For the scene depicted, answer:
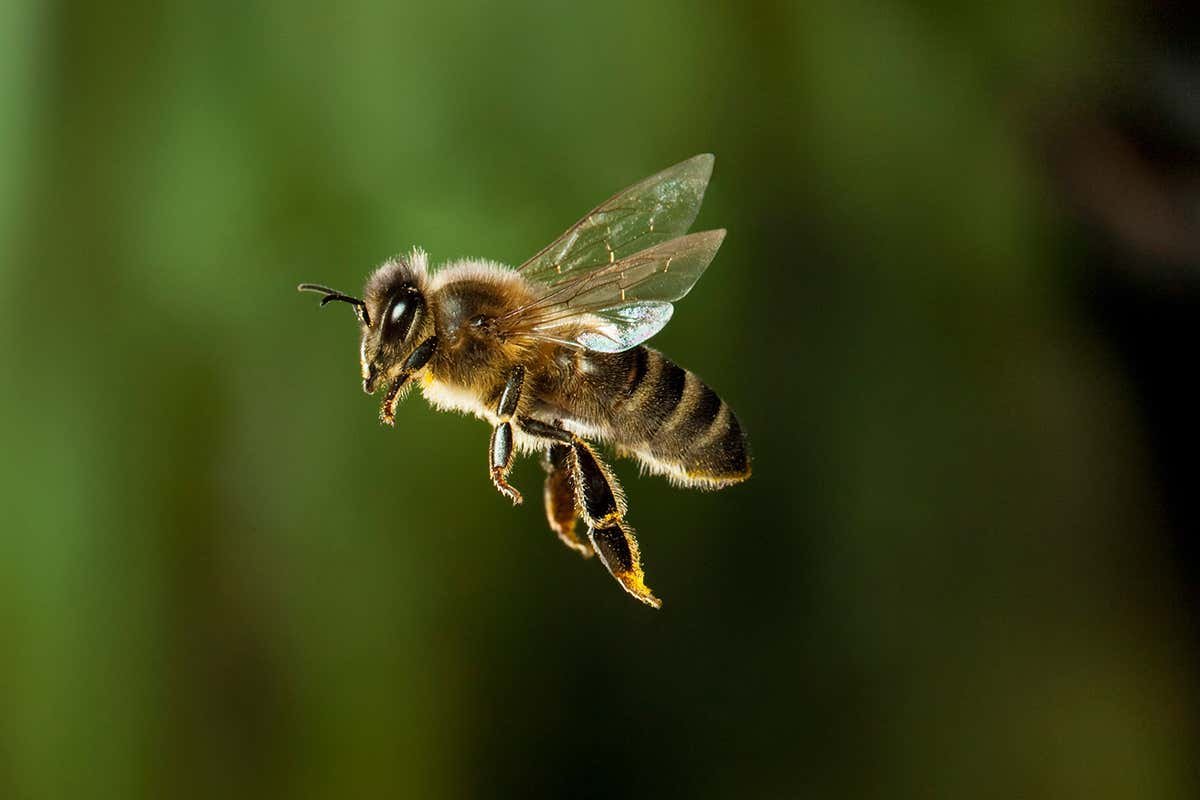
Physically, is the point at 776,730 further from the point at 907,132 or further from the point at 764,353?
the point at 907,132

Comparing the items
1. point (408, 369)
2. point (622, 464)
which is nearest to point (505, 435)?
point (408, 369)

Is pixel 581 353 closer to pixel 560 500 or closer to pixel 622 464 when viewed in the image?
pixel 560 500

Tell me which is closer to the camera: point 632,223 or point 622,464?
point 632,223

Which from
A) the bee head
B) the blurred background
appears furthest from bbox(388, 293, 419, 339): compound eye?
the blurred background

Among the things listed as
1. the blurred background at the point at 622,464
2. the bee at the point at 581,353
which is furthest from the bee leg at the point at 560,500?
the blurred background at the point at 622,464

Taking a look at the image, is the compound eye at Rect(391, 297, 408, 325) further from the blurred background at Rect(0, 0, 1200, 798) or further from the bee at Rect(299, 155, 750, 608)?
the blurred background at Rect(0, 0, 1200, 798)

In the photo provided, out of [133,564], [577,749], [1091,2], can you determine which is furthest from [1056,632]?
[133,564]
